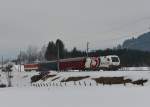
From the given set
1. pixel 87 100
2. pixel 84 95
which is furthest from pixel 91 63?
pixel 87 100

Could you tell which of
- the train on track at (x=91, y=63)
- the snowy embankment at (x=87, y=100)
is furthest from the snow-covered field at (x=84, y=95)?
the train on track at (x=91, y=63)

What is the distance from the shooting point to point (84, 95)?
113 feet

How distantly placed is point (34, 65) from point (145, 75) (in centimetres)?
7970

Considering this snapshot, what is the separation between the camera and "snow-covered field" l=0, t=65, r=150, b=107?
26.7m

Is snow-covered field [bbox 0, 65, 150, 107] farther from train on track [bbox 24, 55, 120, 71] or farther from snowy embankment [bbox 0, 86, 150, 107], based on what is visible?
train on track [bbox 24, 55, 120, 71]

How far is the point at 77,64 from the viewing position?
85688mm

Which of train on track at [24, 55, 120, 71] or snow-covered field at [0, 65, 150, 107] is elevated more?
train on track at [24, 55, 120, 71]

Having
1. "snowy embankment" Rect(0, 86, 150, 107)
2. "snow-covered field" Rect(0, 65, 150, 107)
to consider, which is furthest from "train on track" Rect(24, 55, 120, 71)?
"snowy embankment" Rect(0, 86, 150, 107)

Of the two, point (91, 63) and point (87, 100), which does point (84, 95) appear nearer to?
point (87, 100)

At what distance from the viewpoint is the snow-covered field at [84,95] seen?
26.7m

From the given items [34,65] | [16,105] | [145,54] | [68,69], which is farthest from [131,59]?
[16,105]

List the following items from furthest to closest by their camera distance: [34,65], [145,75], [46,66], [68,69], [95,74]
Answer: [34,65] < [46,66] < [68,69] < [95,74] < [145,75]

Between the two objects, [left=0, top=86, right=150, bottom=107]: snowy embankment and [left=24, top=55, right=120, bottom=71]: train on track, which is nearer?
[left=0, top=86, right=150, bottom=107]: snowy embankment

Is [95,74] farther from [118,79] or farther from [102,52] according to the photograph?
[102,52]
